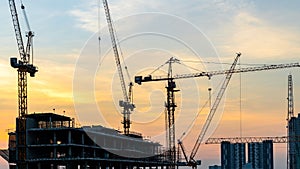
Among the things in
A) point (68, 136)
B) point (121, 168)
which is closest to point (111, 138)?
point (121, 168)

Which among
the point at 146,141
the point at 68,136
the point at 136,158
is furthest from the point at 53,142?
the point at 146,141

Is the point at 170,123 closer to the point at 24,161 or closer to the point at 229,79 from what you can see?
the point at 229,79

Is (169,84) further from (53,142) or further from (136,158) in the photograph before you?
(53,142)

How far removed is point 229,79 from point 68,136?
2773 inches

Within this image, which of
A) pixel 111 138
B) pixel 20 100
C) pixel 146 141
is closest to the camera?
pixel 20 100

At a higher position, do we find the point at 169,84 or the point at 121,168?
the point at 169,84

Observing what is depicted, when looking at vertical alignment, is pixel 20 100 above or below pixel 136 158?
above

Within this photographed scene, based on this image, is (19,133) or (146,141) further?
(146,141)

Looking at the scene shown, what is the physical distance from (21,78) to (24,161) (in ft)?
A: 70.3

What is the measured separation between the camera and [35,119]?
143 metres

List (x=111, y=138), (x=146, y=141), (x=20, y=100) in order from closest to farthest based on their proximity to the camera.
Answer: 1. (x=20, y=100)
2. (x=111, y=138)
3. (x=146, y=141)

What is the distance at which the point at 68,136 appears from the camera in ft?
454

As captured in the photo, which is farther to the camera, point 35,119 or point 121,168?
point 121,168

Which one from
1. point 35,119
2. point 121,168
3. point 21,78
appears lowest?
point 121,168
